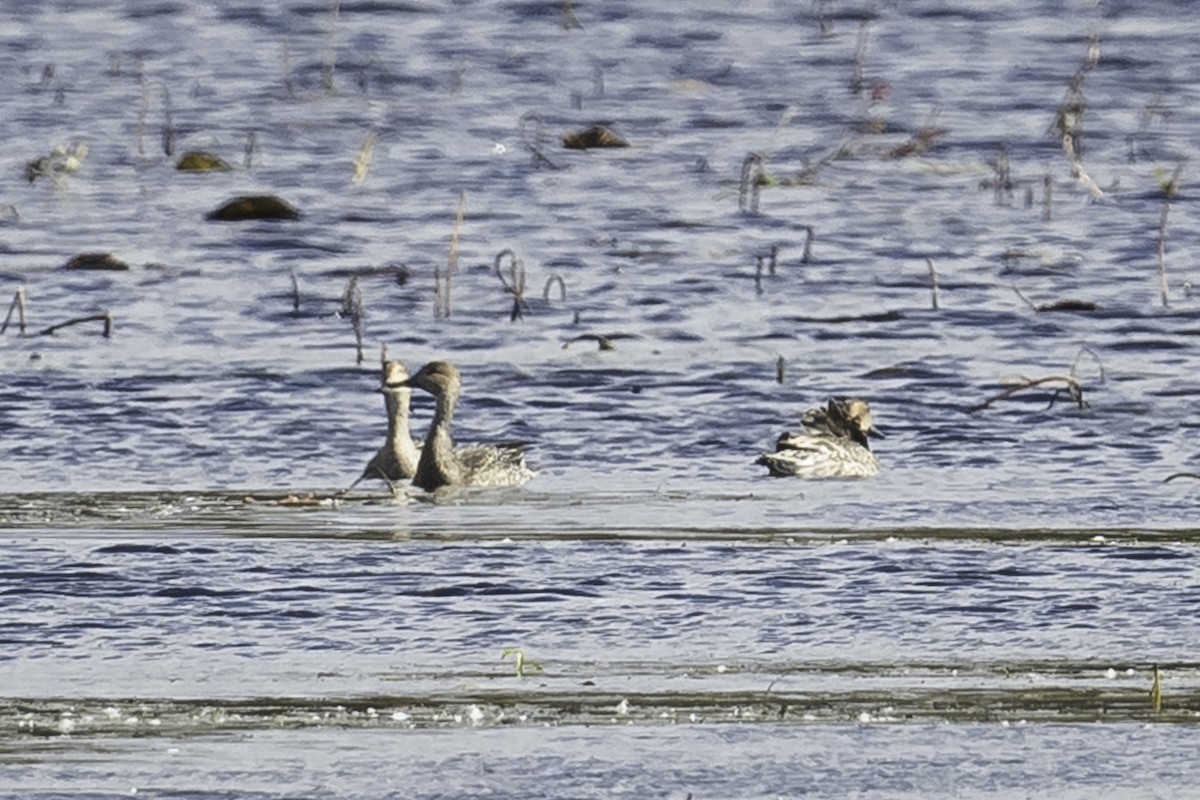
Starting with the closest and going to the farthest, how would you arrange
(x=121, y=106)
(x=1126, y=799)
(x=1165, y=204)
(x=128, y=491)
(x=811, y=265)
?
(x=1126, y=799) → (x=128, y=491) → (x=811, y=265) → (x=1165, y=204) → (x=121, y=106)

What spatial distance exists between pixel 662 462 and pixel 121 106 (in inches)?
424

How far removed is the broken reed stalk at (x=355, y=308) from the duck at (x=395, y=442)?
27.3 inches

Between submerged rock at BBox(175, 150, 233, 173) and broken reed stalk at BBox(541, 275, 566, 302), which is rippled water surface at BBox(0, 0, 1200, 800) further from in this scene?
submerged rock at BBox(175, 150, 233, 173)

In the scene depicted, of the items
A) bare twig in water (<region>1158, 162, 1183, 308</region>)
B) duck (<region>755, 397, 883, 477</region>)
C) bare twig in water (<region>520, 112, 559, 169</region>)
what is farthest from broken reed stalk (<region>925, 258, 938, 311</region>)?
bare twig in water (<region>520, 112, 559, 169</region>)

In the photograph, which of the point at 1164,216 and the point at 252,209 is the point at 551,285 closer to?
the point at 252,209

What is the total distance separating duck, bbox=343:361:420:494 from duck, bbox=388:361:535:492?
0.11 feet

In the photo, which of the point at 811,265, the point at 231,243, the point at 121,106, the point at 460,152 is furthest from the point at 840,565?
the point at 121,106

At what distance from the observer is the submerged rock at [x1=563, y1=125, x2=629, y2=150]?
19.5 meters

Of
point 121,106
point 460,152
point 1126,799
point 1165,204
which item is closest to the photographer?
point 1126,799

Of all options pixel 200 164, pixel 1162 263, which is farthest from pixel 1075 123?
pixel 1162 263

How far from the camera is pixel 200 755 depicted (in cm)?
686

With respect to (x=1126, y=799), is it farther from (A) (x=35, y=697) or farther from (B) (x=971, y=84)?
(B) (x=971, y=84)

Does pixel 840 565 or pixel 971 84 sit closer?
pixel 840 565

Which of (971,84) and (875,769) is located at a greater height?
(971,84)
